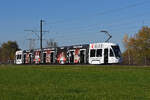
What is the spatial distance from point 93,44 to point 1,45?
3209 inches

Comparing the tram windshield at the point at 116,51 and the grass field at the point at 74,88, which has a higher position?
the tram windshield at the point at 116,51

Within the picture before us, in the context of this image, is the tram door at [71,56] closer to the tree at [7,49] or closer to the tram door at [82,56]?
the tram door at [82,56]

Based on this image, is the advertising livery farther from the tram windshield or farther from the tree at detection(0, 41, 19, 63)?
the tree at detection(0, 41, 19, 63)

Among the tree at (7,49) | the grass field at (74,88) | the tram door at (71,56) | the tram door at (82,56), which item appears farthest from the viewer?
the tree at (7,49)

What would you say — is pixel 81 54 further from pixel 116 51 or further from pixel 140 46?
pixel 140 46

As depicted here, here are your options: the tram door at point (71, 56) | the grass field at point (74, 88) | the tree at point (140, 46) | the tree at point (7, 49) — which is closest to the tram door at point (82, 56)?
the tram door at point (71, 56)

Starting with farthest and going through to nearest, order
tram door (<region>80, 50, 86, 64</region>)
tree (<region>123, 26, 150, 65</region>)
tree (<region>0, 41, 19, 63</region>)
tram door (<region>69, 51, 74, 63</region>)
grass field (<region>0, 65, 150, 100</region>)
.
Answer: tree (<region>0, 41, 19, 63</region>), tree (<region>123, 26, 150, 65</region>), tram door (<region>69, 51, 74, 63</region>), tram door (<region>80, 50, 86, 64</region>), grass field (<region>0, 65, 150, 100</region>)

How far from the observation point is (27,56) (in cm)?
5350

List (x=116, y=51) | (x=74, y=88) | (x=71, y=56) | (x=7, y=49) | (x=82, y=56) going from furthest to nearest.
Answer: (x=7, y=49) < (x=71, y=56) < (x=82, y=56) < (x=116, y=51) < (x=74, y=88)

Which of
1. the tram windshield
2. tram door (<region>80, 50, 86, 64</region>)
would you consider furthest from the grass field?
tram door (<region>80, 50, 86, 64</region>)

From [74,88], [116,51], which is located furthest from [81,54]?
[74,88]

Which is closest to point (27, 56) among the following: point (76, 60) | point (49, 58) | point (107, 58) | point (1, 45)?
point (49, 58)

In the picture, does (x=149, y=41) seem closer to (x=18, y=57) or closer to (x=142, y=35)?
(x=142, y=35)

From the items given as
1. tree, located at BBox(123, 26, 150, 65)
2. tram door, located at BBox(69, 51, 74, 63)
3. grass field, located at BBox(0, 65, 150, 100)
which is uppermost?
tree, located at BBox(123, 26, 150, 65)
